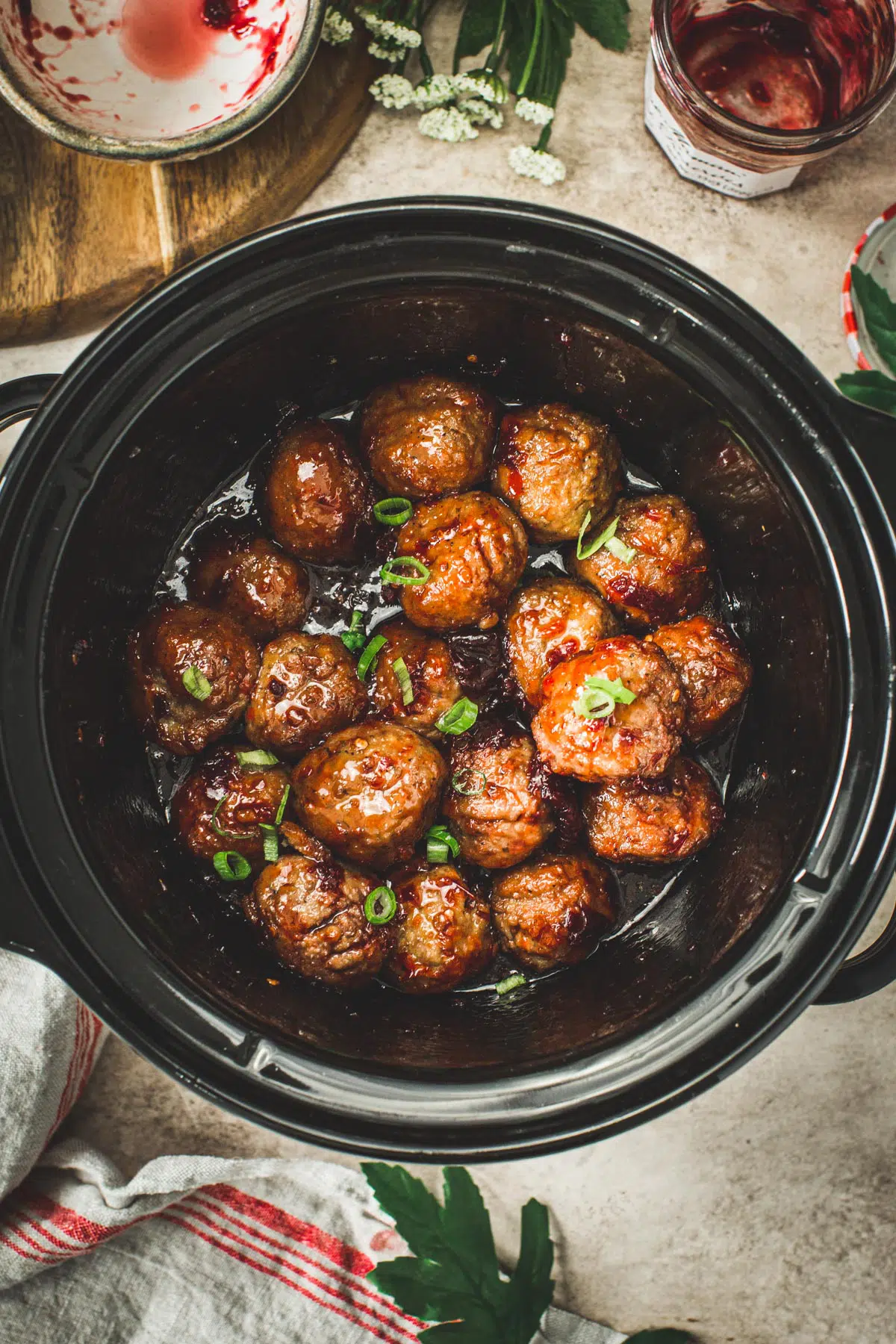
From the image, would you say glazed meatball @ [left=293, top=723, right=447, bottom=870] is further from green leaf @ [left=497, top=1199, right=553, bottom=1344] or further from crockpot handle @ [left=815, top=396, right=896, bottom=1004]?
green leaf @ [left=497, top=1199, right=553, bottom=1344]

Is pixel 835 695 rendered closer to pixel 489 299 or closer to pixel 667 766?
pixel 667 766

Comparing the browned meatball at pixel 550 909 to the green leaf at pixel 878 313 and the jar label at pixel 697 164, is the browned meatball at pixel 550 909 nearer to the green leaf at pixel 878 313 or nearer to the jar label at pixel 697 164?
the green leaf at pixel 878 313

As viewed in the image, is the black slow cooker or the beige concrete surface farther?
the beige concrete surface

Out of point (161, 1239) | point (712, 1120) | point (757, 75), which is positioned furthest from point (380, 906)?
point (757, 75)

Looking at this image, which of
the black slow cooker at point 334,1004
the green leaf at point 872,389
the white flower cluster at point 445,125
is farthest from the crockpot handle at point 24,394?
the green leaf at point 872,389

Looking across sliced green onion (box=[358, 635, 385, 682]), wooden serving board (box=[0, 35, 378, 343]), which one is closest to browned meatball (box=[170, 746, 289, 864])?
sliced green onion (box=[358, 635, 385, 682])

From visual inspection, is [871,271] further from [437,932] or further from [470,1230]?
[470,1230]

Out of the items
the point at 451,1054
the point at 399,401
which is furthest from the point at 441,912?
the point at 399,401
